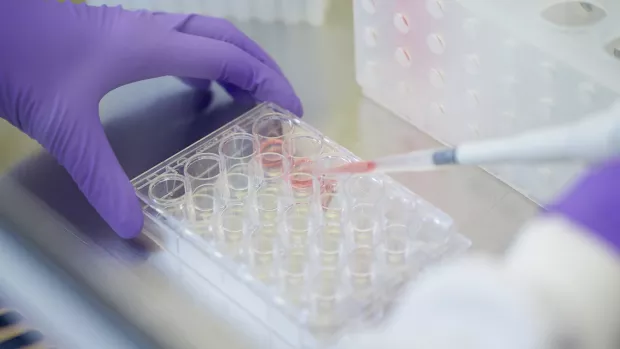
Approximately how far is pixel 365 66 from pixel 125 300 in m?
0.41

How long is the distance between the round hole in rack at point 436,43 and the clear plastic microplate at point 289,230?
0.49 feet

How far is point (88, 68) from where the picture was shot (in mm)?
747

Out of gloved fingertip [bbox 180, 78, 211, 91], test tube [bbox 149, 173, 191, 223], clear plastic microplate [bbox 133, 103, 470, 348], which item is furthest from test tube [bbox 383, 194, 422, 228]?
gloved fingertip [bbox 180, 78, 211, 91]

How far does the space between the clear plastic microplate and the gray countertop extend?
5 cm

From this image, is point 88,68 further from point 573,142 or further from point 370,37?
point 573,142

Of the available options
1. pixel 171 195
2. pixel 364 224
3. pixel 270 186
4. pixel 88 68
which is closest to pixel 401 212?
pixel 364 224

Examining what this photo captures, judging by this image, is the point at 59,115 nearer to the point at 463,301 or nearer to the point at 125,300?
the point at 125,300

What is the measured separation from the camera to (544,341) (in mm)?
316

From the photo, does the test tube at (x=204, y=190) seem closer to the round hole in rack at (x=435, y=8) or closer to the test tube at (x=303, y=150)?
the test tube at (x=303, y=150)

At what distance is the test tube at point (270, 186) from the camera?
28.4 inches

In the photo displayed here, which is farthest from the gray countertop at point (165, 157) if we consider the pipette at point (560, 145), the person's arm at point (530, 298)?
the person's arm at point (530, 298)

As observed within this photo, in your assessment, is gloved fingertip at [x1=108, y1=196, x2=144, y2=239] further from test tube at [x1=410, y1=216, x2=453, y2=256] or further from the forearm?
the forearm

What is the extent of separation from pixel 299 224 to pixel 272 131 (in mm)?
150

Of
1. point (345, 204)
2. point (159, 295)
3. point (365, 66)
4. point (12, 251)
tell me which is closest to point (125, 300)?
point (159, 295)
